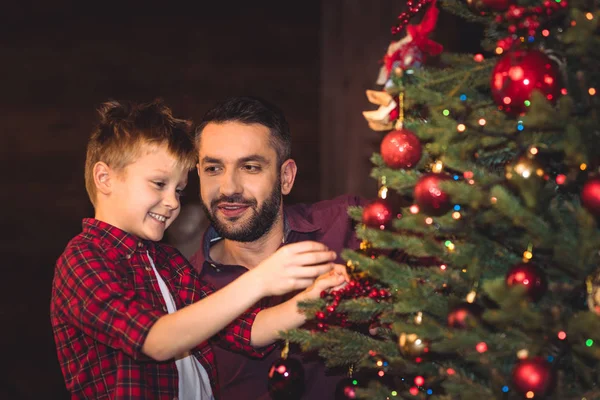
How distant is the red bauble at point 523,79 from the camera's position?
1.18 m

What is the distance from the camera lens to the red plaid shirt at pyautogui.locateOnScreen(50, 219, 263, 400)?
64.5 inches

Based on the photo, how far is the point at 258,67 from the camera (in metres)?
3.48

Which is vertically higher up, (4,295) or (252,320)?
(252,320)

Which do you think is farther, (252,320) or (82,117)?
(82,117)

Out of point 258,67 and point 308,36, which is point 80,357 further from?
point 308,36

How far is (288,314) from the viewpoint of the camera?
6.01 feet

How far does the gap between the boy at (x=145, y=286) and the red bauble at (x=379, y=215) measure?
0.56ft

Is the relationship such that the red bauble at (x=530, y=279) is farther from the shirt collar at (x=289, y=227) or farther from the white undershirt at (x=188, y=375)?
the shirt collar at (x=289, y=227)

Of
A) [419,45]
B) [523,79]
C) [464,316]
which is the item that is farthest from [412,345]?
[419,45]

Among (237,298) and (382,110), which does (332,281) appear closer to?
(237,298)

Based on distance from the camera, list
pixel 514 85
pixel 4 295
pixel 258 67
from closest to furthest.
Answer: pixel 514 85, pixel 4 295, pixel 258 67

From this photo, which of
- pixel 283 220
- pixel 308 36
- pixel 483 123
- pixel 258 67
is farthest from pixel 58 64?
pixel 483 123

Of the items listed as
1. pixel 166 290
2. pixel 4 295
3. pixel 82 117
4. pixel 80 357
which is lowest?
pixel 4 295

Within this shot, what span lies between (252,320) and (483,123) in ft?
3.30
